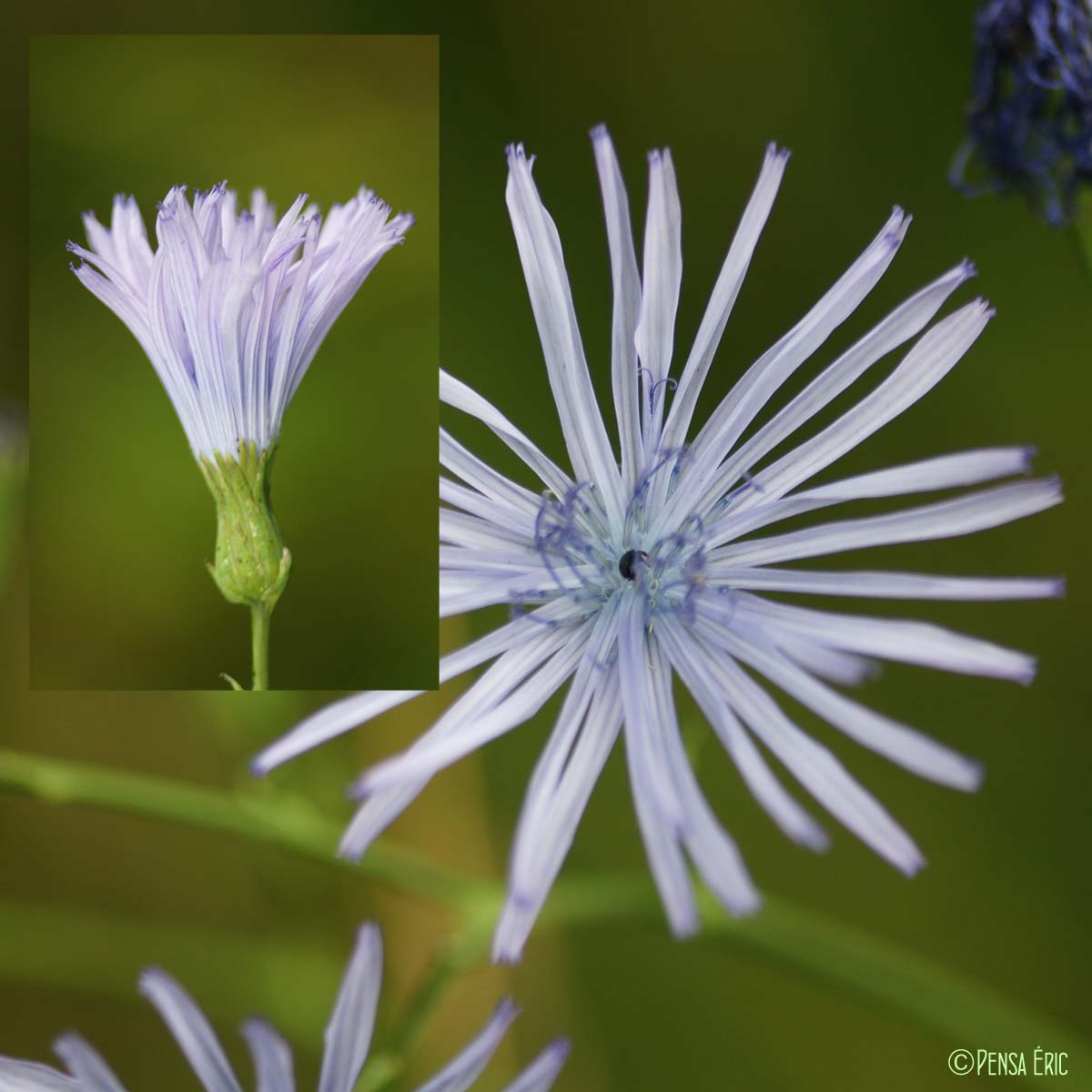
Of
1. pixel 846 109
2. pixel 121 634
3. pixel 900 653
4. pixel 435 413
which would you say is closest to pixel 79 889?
pixel 121 634

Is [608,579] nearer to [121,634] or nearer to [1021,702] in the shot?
[121,634]

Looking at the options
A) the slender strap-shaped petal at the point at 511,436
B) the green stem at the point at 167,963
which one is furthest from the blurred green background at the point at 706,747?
the slender strap-shaped petal at the point at 511,436

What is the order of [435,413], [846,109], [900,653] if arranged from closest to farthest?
[900,653], [435,413], [846,109]

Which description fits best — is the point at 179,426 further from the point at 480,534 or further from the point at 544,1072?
the point at 544,1072

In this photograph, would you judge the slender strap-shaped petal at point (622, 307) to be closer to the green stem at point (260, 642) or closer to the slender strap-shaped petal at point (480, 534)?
the slender strap-shaped petal at point (480, 534)

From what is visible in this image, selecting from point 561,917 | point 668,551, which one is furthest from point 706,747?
point 668,551

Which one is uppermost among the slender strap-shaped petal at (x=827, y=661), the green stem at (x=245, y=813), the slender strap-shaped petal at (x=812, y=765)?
the slender strap-shaped petal at (x=827, y=661)

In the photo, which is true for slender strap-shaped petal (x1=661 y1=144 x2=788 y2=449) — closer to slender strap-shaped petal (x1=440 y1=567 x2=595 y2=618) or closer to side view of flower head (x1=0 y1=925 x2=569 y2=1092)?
slender strap-shaped petal (x1=440 y1=567 x2=595 y2=618)
